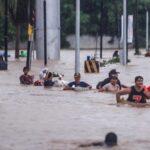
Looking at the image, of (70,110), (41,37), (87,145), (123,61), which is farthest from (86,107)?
(41,37)

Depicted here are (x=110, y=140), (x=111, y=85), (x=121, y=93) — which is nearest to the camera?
(x=110, y=140)

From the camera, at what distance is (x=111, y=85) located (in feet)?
78.3

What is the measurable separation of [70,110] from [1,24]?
220 feet

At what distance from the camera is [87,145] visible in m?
12.8

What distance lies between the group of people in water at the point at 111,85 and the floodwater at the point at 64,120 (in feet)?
0.98

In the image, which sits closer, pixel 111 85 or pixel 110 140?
pixel 110 140

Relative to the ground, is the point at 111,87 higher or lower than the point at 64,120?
higher

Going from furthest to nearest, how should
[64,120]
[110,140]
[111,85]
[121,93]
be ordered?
1. [111,85]
2. [121,93]
3. [64,120]
4. [110,140]

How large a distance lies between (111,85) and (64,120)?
23.0 ft

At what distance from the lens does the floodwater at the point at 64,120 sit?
1332 centimetres

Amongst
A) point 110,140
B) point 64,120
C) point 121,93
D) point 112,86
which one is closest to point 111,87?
point 112,86

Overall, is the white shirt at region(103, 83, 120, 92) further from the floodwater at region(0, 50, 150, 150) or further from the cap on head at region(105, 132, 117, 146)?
the cap on head at region(105, 132, 117, 146)

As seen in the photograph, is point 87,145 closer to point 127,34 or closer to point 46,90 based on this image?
point 46,90

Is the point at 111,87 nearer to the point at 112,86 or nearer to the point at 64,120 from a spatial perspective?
the point at 112,86
